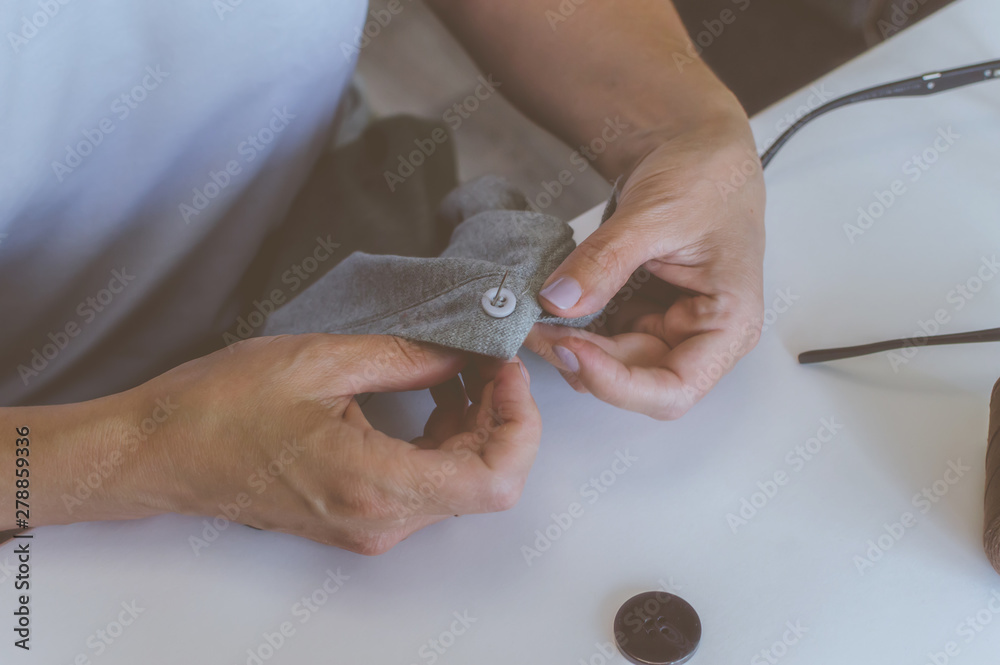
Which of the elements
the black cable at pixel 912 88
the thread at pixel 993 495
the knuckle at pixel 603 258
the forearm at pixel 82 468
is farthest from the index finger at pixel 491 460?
the black cable at pixel 912 88

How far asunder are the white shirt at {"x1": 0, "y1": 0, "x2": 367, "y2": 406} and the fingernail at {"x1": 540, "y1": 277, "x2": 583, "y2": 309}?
0.46 metres

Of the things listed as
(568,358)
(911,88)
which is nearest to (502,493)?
(568,358)

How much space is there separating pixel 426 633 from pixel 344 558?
91 millimetres

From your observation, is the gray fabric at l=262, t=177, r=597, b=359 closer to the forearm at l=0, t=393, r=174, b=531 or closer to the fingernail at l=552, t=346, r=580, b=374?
the fingernail at l=552, t=346, r=580, b=374

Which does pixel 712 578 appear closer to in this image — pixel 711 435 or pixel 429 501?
pixel 711 435

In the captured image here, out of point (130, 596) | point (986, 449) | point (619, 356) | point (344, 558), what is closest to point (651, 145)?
point (619, 356)

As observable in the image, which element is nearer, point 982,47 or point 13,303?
point 13,303

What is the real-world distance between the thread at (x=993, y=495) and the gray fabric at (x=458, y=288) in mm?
335

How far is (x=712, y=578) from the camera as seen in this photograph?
541 mm

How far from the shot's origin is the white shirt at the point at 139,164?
0.67 meters

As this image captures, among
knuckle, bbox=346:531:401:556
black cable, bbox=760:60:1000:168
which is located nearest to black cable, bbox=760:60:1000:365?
black cable, bbox=760:60:1000:168

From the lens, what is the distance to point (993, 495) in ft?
1.75

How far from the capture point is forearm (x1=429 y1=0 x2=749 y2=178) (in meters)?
0.79

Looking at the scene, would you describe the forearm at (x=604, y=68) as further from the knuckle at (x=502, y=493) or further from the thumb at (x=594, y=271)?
the knuckle at (x=502, y=493)
